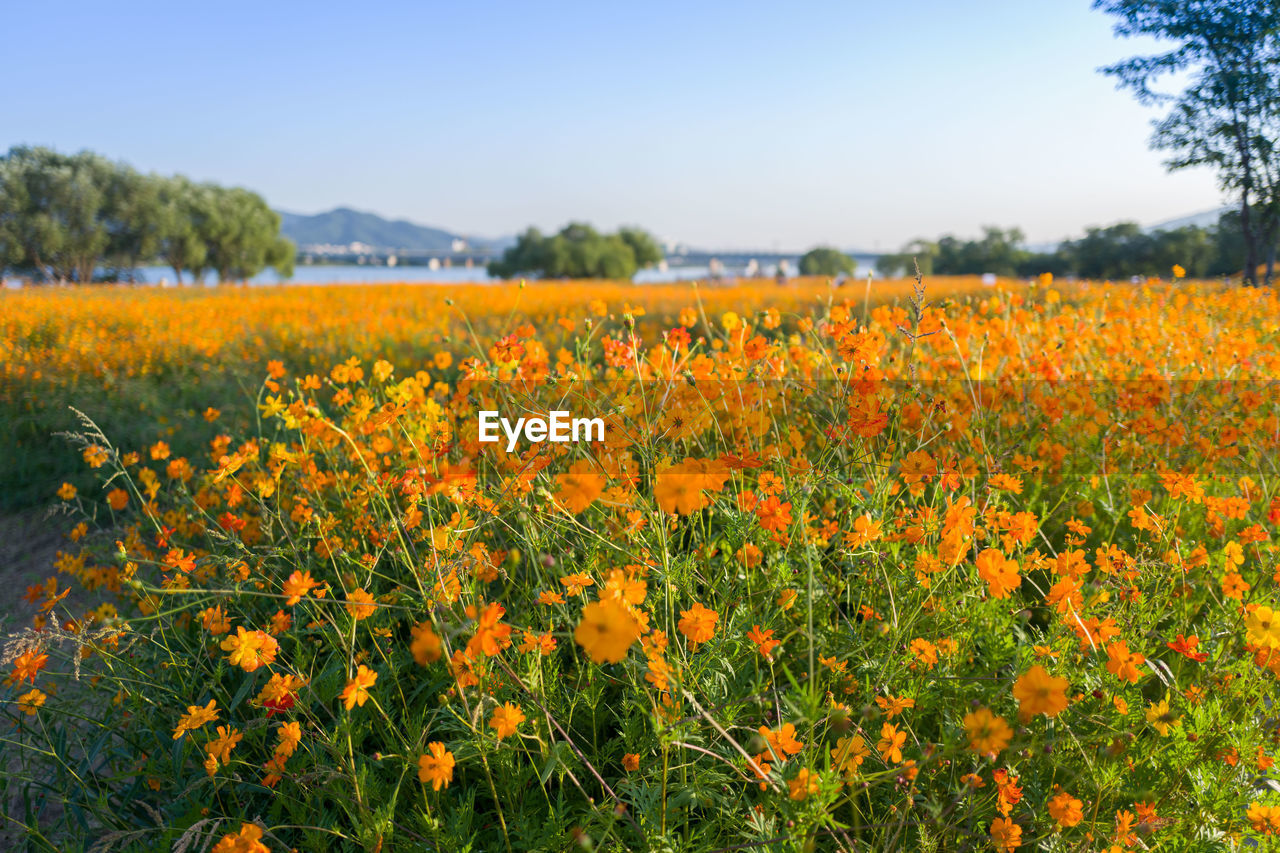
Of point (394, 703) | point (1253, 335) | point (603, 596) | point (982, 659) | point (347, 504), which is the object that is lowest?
point (394, 703)

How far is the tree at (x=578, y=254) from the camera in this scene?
174 ft

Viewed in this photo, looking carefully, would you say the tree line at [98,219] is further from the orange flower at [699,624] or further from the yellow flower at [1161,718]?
the yellow flower at [1161,718]

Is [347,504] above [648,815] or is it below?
above

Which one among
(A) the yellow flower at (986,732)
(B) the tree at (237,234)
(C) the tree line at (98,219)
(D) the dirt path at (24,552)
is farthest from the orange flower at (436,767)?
(B) the tree at (237,234)

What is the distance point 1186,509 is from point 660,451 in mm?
2275

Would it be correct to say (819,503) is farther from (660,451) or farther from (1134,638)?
(1134,638)

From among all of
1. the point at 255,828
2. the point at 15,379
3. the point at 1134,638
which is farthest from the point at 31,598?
the point at 15,379

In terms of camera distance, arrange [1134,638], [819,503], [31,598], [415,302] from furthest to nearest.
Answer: [415,302] < [819,503] < [31,598] < [1134,638]

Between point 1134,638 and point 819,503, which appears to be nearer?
point 1134,638

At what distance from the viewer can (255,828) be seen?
124 centimetres

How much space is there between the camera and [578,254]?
5419 centimetres
